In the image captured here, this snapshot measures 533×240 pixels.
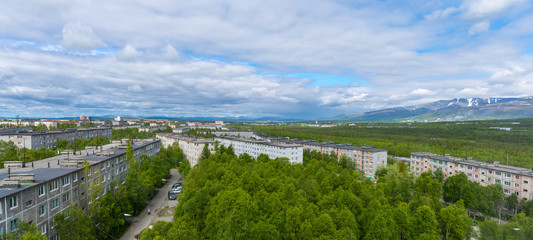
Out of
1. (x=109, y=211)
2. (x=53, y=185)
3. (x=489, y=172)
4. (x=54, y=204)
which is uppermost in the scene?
(x=53, y=185)

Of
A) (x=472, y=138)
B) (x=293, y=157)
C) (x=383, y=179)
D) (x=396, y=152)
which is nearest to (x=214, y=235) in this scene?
(x=383, y=179)

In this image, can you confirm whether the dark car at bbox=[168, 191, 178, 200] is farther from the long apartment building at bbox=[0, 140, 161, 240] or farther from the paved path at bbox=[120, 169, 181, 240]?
the long apartment building at bbox=[0, 140, 161, 240]

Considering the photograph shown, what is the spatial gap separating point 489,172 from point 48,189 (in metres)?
62.2

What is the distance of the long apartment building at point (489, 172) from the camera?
139 feet

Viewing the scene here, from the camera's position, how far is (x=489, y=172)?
156ft

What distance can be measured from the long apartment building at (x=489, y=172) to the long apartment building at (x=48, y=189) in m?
59.2

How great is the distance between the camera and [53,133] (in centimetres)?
6869

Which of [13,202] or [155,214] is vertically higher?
[13,202]

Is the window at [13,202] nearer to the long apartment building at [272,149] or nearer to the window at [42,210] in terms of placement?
the window at [42,210]

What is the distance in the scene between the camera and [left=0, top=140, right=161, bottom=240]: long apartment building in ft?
61.5

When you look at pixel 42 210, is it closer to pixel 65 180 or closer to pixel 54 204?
pixel 54 204

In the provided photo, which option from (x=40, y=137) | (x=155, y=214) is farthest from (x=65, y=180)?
(x=40, y=137)

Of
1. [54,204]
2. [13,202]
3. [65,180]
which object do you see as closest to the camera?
[13,202]

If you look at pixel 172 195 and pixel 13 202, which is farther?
pixel 172 195
